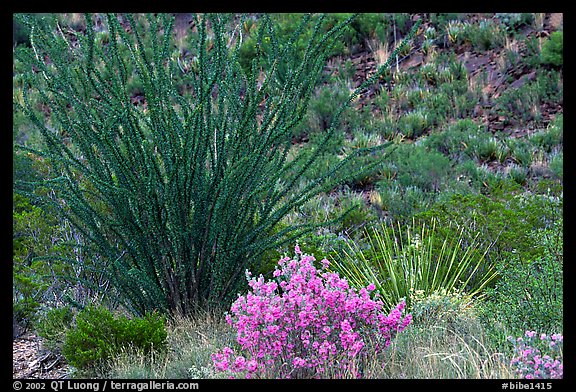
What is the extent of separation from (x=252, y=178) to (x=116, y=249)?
1.29m

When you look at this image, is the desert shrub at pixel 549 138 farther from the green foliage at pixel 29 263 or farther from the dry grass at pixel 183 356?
the dry grass at pixel 183 356

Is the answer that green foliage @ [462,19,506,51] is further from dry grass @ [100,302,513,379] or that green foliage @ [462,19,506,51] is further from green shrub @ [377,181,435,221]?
dry grass @ [100,302,513,379]

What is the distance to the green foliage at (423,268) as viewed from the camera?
5441 mm

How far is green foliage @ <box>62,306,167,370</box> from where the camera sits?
4.41 metres

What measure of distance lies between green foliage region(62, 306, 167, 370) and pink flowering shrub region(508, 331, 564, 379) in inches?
85.1

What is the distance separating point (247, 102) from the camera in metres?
5.07

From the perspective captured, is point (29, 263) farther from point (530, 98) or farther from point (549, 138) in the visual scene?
point (530, 98)

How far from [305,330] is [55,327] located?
211 centimetres

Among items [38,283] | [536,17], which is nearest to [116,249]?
[38,283]

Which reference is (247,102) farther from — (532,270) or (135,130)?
→ (532,270)

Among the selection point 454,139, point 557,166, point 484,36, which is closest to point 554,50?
point 484,36

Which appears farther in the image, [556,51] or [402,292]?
[556,51]

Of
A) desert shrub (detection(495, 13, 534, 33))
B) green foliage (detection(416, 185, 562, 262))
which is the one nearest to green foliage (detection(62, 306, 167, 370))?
green foliage (detection(416, 185, 562, 262))

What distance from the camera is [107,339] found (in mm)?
4500
